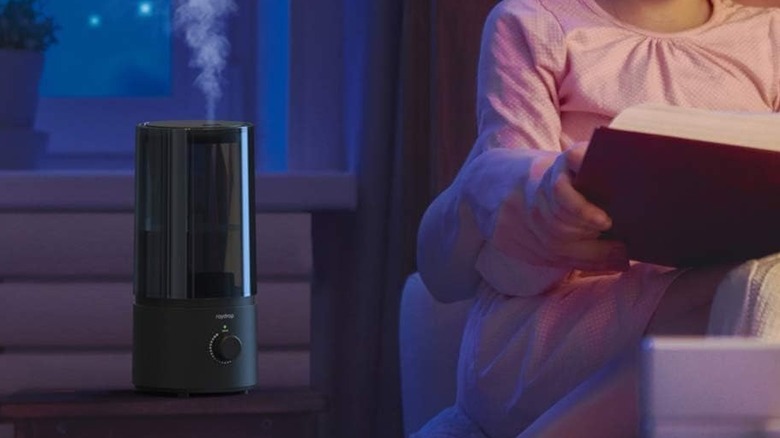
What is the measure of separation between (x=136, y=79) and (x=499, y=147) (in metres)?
1.64

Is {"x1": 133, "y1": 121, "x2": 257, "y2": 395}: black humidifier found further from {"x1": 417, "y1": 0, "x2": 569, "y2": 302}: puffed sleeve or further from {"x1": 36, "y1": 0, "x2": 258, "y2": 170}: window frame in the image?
{"x1": 36, "y1": 0, "x2": 258, "y2": 170}: window frame

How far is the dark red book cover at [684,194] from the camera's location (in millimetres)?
973

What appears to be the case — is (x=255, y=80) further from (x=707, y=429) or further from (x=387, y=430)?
(x=707, y=429)

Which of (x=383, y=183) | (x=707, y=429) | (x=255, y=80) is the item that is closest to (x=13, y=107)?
(x=255, y=80)

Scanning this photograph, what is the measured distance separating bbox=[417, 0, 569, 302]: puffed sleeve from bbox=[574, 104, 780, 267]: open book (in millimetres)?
204

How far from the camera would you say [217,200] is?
181cm

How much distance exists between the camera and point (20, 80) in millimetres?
2762

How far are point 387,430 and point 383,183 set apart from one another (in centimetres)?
45

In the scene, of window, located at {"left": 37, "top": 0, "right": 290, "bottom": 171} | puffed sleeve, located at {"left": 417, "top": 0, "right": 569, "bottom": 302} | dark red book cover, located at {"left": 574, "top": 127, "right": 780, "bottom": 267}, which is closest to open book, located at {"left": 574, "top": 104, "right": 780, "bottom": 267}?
dark red book cover, located at {"left": 574, "top": 127, "right": 780, "bottom": 267}

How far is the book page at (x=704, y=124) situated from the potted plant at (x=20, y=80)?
1948 millimetres

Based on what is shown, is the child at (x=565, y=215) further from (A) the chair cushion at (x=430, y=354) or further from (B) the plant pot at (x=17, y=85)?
(B) the plant pot at (x=17, y=85)

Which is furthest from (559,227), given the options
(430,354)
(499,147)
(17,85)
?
(17,85)

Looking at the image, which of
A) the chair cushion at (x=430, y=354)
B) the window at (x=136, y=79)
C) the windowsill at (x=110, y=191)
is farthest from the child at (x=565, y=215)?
the window at (x=136, y=79)

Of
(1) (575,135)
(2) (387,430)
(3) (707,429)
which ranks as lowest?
(2) (387,430)
